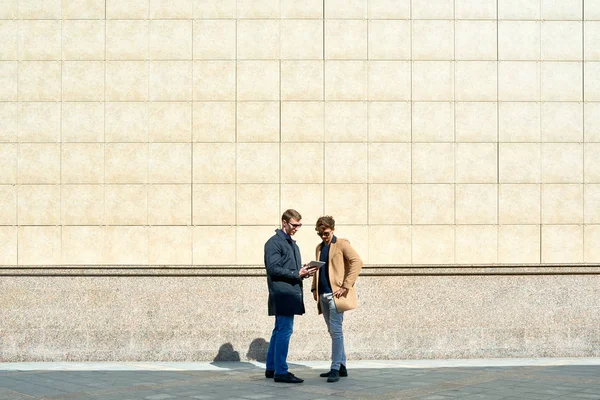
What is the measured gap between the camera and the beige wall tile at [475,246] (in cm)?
1216

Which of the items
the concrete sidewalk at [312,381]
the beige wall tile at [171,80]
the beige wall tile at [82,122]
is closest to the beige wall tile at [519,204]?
the concrete sidewalk at [312,381]

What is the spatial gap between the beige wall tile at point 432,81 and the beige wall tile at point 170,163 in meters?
3.45

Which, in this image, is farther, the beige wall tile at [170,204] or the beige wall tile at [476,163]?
the beige wall tile at [476,163]

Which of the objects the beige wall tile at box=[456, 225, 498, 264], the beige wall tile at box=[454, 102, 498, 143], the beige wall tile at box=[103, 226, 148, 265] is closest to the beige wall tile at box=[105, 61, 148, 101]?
the beige wall tile at box=[103, 226, 148, 265]

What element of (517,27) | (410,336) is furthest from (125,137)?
(517,27)

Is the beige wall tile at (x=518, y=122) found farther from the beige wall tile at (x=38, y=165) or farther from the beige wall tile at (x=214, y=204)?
the beige wall tile at (x=38, y=165)

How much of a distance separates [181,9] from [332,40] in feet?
7.40

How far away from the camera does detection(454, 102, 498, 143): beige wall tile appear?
484 inches

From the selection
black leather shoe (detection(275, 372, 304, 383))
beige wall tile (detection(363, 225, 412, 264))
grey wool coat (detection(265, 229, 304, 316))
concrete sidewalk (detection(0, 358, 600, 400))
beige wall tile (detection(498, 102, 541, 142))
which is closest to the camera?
concrete sidewalk (detection(0, 358, 600, 400))

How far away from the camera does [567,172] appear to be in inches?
484

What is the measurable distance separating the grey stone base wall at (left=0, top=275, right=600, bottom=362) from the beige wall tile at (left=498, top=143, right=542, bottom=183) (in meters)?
1.45

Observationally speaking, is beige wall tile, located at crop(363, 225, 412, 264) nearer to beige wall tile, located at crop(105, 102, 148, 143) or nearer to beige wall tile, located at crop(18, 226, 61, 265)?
beige wall tile, located at crop(105, 102, 148, 143)

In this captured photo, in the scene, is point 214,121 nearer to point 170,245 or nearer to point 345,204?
point 170,245

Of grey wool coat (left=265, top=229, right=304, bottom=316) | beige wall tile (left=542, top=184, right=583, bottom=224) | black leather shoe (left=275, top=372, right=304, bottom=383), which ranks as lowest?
black leather shoe (left=275, top=372, right=304, bottom=383)
